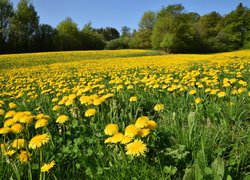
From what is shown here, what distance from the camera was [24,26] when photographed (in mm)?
48375

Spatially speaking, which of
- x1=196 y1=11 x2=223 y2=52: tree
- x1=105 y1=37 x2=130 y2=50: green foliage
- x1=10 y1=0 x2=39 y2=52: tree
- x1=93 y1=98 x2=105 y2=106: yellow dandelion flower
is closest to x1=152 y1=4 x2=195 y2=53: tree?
x1=196 y1=11 x2=223 y2=52: tree

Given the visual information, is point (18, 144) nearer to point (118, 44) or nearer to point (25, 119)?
point (25, 119)

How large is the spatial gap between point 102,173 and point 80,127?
3.73 ft

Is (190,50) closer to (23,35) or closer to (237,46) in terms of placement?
(237,46)

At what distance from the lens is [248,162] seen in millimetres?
2191

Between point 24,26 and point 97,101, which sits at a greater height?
point 24,26

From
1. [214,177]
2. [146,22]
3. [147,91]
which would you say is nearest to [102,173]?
[214,177]

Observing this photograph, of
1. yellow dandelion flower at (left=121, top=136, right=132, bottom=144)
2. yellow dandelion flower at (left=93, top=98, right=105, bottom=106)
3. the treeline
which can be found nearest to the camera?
yellow dandelion flower at (left=121, top=136, right=132, bottom=144)

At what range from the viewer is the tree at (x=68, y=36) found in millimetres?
50750

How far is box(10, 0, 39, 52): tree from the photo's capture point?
152 feet

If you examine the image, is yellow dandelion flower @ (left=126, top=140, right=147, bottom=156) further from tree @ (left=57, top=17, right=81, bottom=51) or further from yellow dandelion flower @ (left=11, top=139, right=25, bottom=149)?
tree @ (left=57, top=17, right=81, bottom=51)

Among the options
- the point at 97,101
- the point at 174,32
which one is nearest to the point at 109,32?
the point at 174,32

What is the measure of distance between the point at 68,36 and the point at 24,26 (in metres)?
8.53

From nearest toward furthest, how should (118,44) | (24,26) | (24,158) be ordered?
(24,158), (24,26), (118,44)
